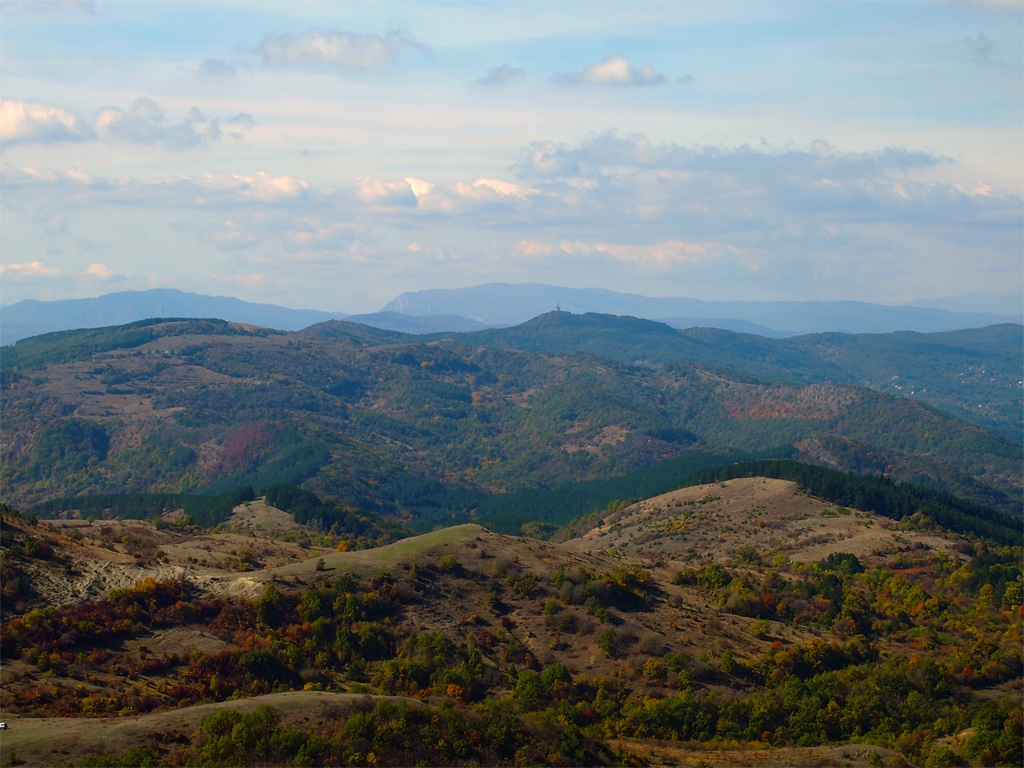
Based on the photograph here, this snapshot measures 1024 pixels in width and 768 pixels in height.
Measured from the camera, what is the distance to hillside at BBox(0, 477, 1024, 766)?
49.0 metres

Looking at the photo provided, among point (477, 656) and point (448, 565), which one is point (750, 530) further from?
point (477, 656)

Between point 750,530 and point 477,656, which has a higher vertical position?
point 477,656

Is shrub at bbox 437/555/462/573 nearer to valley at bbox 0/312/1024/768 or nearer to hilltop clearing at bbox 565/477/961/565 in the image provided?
valley at bbox 0/312/1024/768

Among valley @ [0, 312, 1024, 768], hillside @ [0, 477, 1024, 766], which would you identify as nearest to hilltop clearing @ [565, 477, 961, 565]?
valley @ [0, 312, 1024, 768]

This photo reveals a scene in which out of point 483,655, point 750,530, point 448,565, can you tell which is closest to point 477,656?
point 483,655

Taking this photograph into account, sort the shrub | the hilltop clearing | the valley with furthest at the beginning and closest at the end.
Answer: the hilltop clearing < the shrub < the valley

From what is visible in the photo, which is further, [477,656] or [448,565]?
[448,565]

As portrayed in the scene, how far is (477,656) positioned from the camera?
69.9 metres

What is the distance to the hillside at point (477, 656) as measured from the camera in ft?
161

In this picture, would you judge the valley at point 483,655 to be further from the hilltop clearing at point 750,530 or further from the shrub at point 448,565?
the hilltop clearing at point 750,530

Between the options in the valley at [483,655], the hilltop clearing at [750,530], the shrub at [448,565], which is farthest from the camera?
the hilltop clearing at [750,530]

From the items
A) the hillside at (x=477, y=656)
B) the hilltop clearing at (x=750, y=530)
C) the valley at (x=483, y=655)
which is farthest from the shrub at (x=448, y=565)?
the hilltop clearing at (x=750, y=530)

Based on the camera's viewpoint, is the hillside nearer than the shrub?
Yes

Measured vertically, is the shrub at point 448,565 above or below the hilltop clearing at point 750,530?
above
